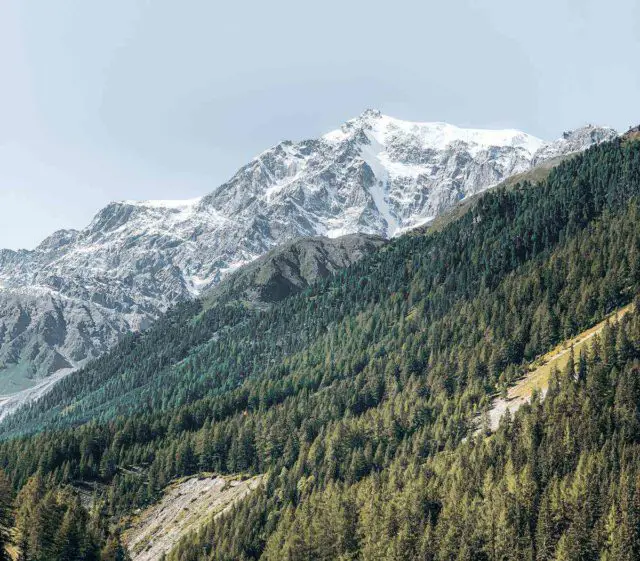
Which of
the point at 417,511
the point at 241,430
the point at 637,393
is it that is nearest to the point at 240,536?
the point at 417,511

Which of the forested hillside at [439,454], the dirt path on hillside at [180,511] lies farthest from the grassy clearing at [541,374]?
the dirt path on hillside at [180,511]

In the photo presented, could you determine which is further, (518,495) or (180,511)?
(180,511)

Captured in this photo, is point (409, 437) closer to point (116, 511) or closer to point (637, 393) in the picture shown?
point (637, 393)

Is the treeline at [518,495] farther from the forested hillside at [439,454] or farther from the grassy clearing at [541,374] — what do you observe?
the grassy clearing at [541,374]

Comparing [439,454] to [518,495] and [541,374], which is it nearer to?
[518,495]

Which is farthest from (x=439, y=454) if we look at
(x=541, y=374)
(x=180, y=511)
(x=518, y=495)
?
(x=180, y=511)

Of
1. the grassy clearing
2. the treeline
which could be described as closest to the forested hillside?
the treeline

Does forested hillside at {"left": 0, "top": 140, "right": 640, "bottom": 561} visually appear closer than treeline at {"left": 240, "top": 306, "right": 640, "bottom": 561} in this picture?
No

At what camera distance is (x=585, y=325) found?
166 m

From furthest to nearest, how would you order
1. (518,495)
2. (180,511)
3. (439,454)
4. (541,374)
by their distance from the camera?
(541,374), (180,511), (439,454), (518,495)

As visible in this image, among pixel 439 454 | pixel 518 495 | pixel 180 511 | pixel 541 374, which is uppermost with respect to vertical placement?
pixel 541 374

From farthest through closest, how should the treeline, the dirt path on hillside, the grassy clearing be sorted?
the grassy clearing
the dirt path on hillside
the treeline

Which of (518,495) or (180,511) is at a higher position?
(180,511)

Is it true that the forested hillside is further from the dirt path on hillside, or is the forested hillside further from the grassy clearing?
the dirt path on hillside
